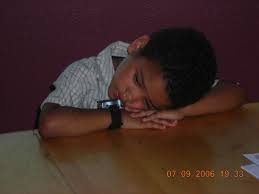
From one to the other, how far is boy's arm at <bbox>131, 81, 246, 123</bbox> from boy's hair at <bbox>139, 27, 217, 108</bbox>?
4 cm

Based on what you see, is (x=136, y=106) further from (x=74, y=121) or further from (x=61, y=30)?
(x=61, y=30)

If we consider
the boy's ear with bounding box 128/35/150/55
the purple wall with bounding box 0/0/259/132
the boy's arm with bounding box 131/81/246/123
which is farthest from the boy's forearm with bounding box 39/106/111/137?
the purple wall with bounding box 0/0/259/132

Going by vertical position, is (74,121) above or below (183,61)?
below

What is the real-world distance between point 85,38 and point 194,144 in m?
1.02

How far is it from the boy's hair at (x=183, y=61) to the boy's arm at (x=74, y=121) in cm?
12

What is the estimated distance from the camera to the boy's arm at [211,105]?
1.31 meters

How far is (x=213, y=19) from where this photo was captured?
2.26 m

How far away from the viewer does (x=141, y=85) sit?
4.19 feet

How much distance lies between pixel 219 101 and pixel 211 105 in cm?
4

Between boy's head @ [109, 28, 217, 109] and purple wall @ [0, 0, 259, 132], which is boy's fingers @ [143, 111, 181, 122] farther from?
purple wall @ [0, 0, 259, 132]

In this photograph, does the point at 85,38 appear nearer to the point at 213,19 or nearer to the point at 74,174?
the point at 213,19
